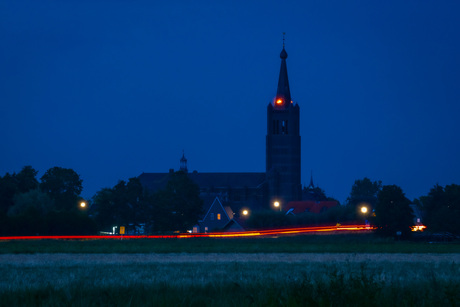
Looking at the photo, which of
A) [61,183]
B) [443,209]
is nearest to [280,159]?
[61,183]

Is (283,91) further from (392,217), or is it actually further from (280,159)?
(392,217)

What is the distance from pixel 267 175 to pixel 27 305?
16327 centimetres

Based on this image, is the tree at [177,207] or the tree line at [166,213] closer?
the tree line at [166,213]

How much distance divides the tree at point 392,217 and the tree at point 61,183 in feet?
284

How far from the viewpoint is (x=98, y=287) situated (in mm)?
17562

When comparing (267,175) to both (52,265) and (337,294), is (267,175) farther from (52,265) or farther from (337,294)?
(337,294)

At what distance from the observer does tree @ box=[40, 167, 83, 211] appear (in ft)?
490

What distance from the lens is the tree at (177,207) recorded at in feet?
342

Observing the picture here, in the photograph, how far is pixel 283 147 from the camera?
176 meters

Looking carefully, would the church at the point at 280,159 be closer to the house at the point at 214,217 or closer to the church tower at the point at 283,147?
the church tower at the point at 283,147

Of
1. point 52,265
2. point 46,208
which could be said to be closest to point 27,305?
point 52,265

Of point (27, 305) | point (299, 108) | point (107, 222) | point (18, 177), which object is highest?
point (299, 108)

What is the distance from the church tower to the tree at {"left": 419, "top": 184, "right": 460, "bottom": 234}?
2658 inches

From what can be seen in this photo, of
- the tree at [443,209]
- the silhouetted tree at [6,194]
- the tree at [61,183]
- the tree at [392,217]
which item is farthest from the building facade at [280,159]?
the tree at [392,217]
